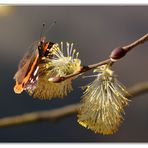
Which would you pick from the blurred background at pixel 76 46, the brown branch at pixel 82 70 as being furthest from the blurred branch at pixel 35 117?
the brown branch at pixel 82 70

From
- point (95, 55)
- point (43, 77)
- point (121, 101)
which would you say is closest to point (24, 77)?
point (43, 77)

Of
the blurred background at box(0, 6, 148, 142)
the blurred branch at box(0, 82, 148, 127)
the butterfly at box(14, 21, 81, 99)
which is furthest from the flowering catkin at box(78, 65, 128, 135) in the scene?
the blurred background at box(0, 6, 148, 142)

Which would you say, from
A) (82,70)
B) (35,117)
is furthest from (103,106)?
(35,117)

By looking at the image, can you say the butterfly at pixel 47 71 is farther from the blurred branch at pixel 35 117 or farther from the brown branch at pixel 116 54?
the blurred branch at pixel 35 117

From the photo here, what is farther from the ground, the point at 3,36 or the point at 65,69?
the point at 3,36

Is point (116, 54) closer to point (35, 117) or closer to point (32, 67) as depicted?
point (32, 67)

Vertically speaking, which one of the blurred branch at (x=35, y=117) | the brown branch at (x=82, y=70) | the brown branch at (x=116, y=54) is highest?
the brown branch at (x=116, y=54)

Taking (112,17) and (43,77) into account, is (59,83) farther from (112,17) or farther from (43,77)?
(112,17)
